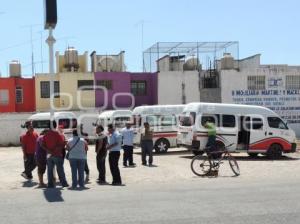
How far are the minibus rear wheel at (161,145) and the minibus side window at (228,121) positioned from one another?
15.0ft

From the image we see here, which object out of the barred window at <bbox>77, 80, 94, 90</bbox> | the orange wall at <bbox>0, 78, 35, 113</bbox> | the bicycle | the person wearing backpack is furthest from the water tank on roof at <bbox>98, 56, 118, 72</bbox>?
the person wearing backpack

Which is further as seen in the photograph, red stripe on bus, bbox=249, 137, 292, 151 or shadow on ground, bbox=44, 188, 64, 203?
red stripe on bus, bbox=249, 137, 292, 151

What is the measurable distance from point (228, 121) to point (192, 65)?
1996cm

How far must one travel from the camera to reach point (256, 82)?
4197 cm

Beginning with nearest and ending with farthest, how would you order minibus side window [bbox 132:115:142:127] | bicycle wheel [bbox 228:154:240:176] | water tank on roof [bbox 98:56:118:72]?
bicycle wheel [bbox 228:154:240:176] < minibus side window [bbox 132:115:142:127] < water tank on roof [bbox 98:56:118:72]

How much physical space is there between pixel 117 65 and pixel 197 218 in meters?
37.1

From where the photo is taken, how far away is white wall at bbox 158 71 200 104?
138ft

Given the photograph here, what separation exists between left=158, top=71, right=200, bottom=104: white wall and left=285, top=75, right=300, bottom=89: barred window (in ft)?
22.5

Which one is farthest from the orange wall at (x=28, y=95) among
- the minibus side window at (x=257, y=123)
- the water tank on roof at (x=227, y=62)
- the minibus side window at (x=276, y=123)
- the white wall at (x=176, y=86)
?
the minibus side window at (x=276, y=123)

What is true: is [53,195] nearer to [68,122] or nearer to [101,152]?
[101,152]

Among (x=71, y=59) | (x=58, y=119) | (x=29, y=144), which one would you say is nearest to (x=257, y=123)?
(x=29, y=144)

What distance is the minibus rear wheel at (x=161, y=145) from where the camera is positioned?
2767 centimetres

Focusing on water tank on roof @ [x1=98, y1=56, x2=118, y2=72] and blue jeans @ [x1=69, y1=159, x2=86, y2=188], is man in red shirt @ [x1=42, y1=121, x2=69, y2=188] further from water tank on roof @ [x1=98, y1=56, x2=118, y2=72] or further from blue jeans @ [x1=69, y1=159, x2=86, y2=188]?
water tank on roof @ [x1=98, y1=56, x2=118, y2=72]

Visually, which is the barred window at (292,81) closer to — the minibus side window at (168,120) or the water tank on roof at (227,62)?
the water tank on roof at (227,62)
